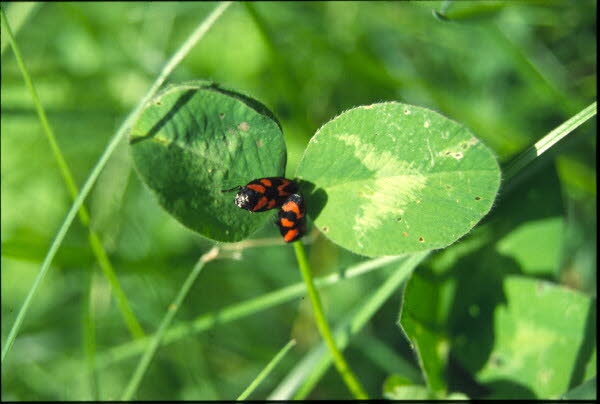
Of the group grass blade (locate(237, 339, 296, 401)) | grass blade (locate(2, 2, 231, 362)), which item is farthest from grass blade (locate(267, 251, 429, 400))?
grass blade (locate(2, 2, 231, 362))

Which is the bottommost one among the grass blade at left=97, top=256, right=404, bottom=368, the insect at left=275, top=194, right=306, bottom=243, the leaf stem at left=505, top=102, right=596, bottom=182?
the grass blade at left=97, top=256, right=404, bottom=368

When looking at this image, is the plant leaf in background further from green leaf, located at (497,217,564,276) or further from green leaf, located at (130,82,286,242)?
green leaf, located at (130,82,286,242)

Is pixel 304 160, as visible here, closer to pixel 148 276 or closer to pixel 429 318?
pixel 429 318

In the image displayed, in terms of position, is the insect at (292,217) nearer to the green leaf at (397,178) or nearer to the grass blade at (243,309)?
the green leaf at (397,178)

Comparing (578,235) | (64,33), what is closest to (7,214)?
(64,33)

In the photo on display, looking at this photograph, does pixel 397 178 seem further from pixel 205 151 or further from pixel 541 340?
pixel 541 340

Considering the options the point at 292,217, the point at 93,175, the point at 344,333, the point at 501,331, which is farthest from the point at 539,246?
the point at 93,175
